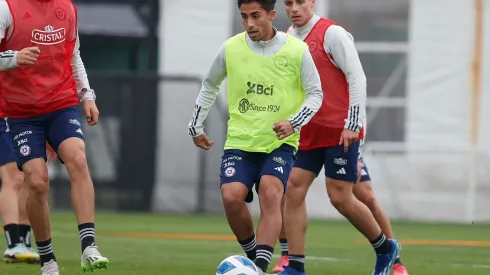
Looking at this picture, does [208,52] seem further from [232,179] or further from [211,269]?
[232,179]

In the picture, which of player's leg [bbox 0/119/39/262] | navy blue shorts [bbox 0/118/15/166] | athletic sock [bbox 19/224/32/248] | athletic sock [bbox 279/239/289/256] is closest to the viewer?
athletic sock [bbox 279/239/289/256]

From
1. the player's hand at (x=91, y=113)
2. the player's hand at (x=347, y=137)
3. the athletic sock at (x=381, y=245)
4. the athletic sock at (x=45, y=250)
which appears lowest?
the athletic sock at (x=381, y=245)

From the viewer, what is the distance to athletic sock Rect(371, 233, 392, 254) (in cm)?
970

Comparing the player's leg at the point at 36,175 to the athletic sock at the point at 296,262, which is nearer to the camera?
the player's leg at the point at 36,175

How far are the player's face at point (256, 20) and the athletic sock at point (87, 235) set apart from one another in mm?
1677

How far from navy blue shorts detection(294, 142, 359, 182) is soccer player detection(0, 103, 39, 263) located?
2.51m

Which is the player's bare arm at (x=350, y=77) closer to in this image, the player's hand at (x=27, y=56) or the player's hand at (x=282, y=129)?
the player's hand at (x=282, y=129)

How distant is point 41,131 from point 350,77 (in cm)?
222

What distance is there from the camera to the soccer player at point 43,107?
861cm

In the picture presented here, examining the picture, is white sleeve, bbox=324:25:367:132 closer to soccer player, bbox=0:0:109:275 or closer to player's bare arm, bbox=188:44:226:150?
player's bare arm, bbox=188:44:226:150

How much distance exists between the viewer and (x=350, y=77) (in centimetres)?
918

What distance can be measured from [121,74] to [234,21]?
210cm

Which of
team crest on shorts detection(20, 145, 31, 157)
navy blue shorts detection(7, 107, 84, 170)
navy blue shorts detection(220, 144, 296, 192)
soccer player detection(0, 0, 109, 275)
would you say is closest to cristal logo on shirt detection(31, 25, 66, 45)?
soccer player detection(0, 0, 109, 275)

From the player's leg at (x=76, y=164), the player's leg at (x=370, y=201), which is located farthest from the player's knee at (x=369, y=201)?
the player's leg at (x=76, y=164)
